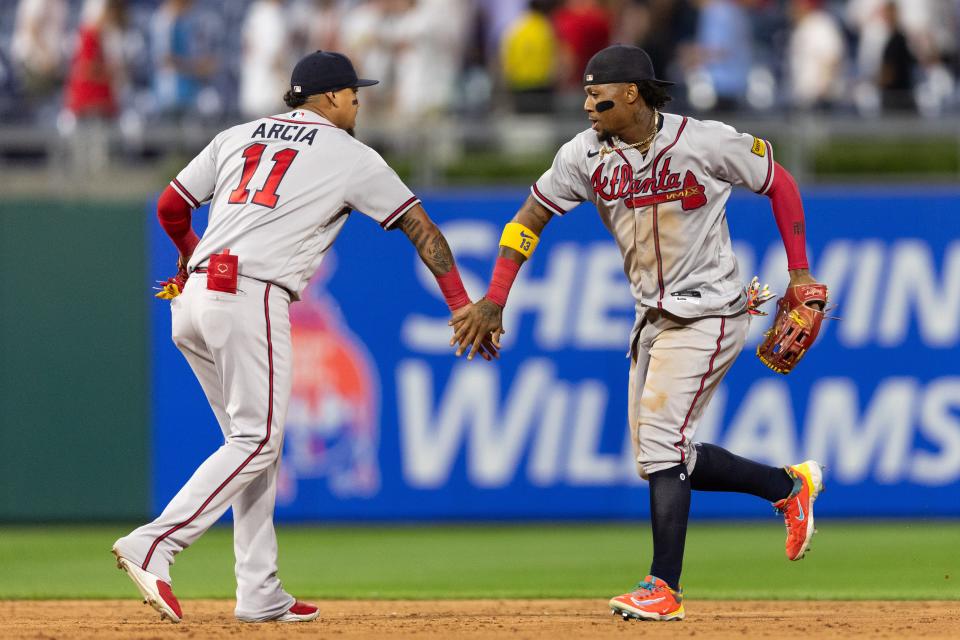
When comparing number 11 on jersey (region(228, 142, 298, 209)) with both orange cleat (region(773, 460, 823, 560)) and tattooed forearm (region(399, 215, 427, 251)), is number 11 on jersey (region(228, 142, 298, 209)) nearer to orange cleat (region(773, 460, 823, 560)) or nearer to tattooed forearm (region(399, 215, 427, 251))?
tattooed forearm (region(399, 215, 427, 251))

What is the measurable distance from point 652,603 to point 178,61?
8211mm

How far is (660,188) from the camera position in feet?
21.7

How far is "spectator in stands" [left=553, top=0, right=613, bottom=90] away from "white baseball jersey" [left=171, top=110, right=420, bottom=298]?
6.99 metres

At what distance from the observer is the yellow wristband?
6.91m

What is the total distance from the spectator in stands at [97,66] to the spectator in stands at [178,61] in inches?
17.7

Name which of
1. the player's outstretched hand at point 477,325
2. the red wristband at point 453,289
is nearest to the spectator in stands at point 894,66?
the player's outstretched hand at point 477,325

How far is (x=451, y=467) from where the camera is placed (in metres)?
11.5

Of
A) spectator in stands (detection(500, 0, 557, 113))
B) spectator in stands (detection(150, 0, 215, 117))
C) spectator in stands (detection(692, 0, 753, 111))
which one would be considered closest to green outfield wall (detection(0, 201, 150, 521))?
spectator in stands (detection(150, 0, 215, 117))

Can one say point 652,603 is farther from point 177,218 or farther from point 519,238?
point 177,218

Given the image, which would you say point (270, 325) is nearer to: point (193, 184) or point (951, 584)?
point (193, 184)

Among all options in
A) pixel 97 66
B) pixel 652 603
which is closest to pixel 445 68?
pixel 97 66

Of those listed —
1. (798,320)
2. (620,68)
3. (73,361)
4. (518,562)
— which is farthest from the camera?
(73,361)

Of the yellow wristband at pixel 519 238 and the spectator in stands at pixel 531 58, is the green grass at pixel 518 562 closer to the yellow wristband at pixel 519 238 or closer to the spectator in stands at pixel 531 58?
the yellow wristband at pixel 519 238

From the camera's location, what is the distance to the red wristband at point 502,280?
6797 mm
